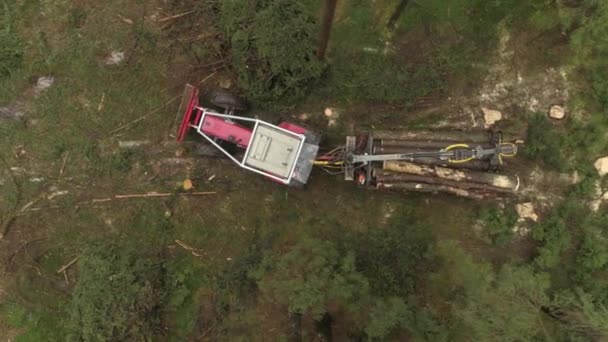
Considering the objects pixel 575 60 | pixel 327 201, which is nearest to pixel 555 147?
pixel 575 60

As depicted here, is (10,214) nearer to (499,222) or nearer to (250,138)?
(250,138)

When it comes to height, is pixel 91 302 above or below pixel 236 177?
below

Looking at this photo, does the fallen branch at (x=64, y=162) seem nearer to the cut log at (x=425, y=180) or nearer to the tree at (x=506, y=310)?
the cut log at (x=425, y=180)

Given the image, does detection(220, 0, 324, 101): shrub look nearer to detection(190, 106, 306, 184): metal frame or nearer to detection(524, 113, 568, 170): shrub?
detection(190, 106, 306, 184): metal frame

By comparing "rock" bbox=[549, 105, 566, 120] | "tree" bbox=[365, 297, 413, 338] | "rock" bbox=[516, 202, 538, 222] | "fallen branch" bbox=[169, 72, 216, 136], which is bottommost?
"tree" bbox=[365, 297, 413, 338]

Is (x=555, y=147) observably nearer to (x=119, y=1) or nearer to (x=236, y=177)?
(x=236, y=177)

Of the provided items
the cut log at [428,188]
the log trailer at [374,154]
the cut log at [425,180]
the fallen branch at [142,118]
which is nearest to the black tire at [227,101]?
the log trailer at [374,154]

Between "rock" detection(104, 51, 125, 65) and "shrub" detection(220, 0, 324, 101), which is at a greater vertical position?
"shrub" detection(220, 0, 324, 101)

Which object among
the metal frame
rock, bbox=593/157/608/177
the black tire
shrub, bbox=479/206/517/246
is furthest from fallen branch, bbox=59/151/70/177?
rock, bbox=593/157/608/177
